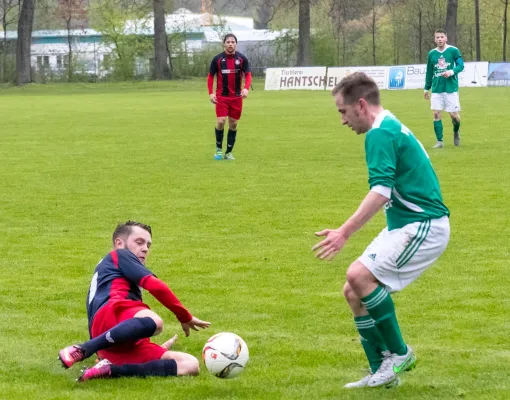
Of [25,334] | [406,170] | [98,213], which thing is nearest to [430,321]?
[406,170]

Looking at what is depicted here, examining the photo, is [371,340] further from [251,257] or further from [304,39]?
[304,39]

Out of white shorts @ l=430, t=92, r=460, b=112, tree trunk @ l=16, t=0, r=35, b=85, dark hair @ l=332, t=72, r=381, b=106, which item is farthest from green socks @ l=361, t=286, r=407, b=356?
tree trunk @ l=16, t=0, r=35, b=85

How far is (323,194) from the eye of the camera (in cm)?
1315

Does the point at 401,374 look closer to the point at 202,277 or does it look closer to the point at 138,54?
the point at 202,277

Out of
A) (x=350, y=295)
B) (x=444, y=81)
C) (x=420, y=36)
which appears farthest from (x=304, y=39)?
(x=350, y=295)

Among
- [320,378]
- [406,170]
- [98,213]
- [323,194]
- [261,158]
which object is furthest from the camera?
[261,158]

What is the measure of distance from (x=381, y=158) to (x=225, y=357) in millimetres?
1473

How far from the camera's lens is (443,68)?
18750 mm

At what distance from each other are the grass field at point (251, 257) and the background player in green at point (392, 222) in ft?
1.32

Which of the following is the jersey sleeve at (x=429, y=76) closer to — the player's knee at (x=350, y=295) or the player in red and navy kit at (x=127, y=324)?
the player in red and navy kit at (x=127, y=324)

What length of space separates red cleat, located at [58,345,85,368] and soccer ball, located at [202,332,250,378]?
0.72 meters

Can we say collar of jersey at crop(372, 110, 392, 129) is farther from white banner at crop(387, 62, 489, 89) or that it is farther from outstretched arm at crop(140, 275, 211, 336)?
white banner at crop(387, 62, 489, 89)

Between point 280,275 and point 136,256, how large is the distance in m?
2.77

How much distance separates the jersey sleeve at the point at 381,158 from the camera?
4.90m
